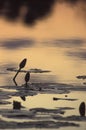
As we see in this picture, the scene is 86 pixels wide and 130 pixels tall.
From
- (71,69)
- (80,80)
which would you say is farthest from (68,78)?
(71,69)

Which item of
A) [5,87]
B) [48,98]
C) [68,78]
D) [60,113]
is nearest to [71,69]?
[68,78]

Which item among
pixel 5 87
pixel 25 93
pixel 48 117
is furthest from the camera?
pixel 5 87

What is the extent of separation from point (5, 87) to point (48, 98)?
144 inches

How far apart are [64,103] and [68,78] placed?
31.7 feet

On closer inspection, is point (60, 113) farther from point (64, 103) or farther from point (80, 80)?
point (80, 80)

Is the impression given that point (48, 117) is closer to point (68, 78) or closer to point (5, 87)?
point (5, 87)

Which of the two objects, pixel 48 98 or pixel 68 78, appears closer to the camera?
pixel 48 98

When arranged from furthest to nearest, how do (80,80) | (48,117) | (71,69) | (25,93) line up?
(71,69) → (80,80) → (25,93) → (48,117)

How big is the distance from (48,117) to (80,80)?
481 inches

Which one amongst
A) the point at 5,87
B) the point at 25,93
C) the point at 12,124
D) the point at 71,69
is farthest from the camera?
the point at 71,69

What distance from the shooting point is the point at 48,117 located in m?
17.0

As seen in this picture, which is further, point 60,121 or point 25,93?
point 25,93

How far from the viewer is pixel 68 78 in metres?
30.1

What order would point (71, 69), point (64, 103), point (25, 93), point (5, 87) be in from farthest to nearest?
1. point (71, 69)
2. point (5, 87)
3. point (25, 93)
4. point (64, 103)
